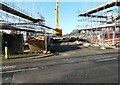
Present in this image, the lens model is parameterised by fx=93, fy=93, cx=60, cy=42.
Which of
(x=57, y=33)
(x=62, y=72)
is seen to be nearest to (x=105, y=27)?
(x=57, y=33)

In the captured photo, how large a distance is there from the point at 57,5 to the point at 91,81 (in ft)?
158

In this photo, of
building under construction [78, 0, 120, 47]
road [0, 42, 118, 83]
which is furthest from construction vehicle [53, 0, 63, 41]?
road [0, 42, 118, 83]

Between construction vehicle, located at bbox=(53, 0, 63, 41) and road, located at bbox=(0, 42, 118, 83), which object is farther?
construction vehicle, located at bbox=(53, 0, 63, 41)

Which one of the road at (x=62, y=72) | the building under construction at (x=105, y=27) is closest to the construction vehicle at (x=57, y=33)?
the building under construction at (x=105, y=27)

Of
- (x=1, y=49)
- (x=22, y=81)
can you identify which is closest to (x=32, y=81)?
(x=22, y=81)

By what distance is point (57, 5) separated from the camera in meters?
47.6

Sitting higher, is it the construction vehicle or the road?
the construction vehicle

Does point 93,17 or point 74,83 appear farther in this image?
point 93,17

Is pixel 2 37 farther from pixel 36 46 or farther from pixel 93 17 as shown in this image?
pixel 93 17

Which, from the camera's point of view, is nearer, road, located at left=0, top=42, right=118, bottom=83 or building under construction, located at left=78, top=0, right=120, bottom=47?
road, located at left=0, top=42, right=118, bottom=83

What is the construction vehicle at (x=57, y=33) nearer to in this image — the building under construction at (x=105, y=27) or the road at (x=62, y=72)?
the building under construction at (x=105, y=27)

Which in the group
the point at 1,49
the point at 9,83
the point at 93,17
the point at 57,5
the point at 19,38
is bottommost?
the point at 9,83

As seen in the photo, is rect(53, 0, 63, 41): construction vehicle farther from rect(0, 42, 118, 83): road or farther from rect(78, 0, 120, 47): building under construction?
rect(0, 42, 118, 83): road

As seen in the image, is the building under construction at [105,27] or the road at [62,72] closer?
the road at [62,72]
